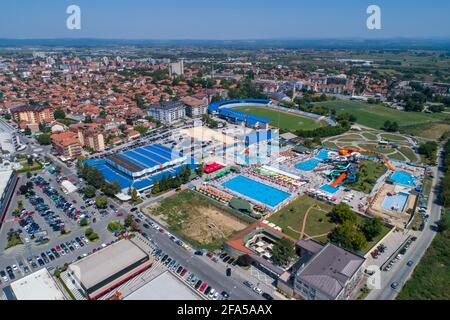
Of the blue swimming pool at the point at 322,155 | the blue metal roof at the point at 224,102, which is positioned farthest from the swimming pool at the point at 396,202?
the blue metal roof at the point at 224,102

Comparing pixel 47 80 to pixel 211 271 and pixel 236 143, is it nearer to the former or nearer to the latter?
pixel 236 143

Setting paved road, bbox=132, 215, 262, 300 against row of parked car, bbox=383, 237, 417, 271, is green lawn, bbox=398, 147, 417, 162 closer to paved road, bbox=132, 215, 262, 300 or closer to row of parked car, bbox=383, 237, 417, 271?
row of parked car, bbox=383, 237, 417, 271

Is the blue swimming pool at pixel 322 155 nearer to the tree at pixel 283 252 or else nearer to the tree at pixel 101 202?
the tree at pixel 283 252

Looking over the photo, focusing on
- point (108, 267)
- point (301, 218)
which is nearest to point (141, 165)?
point (108, 267)

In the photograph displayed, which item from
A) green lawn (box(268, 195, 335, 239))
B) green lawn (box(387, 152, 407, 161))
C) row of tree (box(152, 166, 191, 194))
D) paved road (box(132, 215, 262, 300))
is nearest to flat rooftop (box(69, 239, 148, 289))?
paved road (box(132, 215, 262, 300))

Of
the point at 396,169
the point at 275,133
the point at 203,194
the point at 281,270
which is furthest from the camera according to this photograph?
the point at 275,133

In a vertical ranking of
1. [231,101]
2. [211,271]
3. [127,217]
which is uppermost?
[231,101]

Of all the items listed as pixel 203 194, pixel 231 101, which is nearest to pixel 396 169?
pixel 203 194
